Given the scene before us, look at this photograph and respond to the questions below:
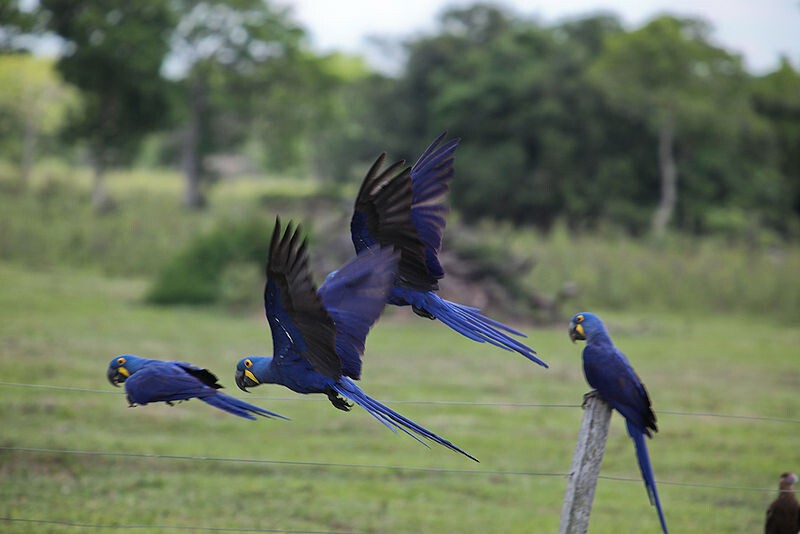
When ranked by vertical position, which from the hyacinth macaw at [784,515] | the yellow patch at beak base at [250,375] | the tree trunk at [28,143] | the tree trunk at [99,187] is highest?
the tree trunk at [28,143]

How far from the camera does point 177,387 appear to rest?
11.0 feet

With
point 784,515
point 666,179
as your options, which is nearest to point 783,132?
point 666,179

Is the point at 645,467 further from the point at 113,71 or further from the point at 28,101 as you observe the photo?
the point at 28,101

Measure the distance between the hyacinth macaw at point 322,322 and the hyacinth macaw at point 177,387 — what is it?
0.41ft

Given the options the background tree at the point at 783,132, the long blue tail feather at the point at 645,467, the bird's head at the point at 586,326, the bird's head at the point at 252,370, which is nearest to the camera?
the long blue tail feather at the point at 645,467

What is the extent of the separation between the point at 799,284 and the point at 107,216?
45.8ft

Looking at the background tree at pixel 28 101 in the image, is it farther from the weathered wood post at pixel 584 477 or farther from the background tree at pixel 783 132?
the weathered wood post at pixel 584 477

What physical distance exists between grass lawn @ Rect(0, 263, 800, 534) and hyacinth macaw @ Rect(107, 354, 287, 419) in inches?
13.3

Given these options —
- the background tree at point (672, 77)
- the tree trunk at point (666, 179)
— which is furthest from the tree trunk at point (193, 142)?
the tree trunk at point (666, 179)

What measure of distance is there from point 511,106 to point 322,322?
2519cm

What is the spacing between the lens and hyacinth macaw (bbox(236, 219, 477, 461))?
3.02 metres

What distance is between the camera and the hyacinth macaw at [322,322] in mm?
3020

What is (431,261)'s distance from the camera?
3.83 metres

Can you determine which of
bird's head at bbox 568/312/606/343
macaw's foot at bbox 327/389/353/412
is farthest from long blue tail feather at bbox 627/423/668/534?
macaw's foot at bbox 327/389/353/412
